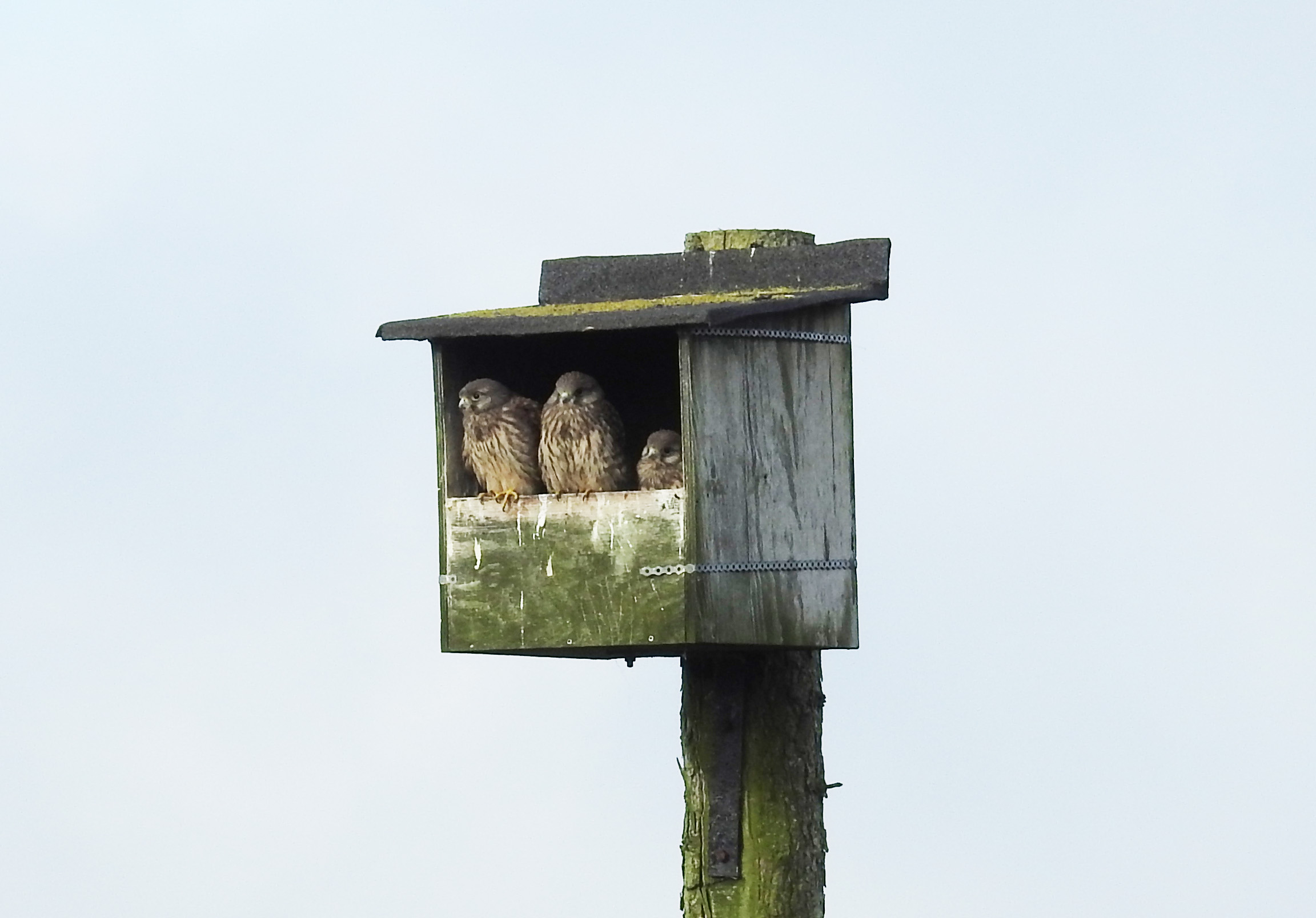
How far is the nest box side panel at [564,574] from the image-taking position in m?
10.8

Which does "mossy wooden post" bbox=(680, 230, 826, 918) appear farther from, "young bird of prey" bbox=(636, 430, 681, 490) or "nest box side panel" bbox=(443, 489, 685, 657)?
"young bird of prey" bbox=(636, 430, 681, 490)

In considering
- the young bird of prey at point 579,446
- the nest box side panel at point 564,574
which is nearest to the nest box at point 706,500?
the nest box side panel at point 564,574

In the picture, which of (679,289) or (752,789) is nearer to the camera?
(752,789)

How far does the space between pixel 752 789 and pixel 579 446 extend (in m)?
1.39

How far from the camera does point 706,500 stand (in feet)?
35.6

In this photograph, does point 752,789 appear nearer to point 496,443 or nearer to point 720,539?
point 720,539

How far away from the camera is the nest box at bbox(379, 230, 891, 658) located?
10.8 m

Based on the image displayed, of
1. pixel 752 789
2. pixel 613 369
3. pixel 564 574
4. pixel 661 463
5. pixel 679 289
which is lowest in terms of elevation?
pixel 752 789

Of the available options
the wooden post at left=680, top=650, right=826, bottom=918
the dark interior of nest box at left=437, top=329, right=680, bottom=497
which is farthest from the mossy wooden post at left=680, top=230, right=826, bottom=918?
the dark interior of nest box at left=437, top=329, right=680, bottom=497

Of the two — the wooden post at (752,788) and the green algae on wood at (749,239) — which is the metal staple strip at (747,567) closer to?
the wooden post at (752,788)

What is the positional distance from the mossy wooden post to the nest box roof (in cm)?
128

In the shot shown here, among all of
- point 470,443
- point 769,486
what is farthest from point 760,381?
point 470,443

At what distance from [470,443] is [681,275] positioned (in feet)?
3.50

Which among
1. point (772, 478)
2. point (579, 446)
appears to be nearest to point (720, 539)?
point (772, 478)
